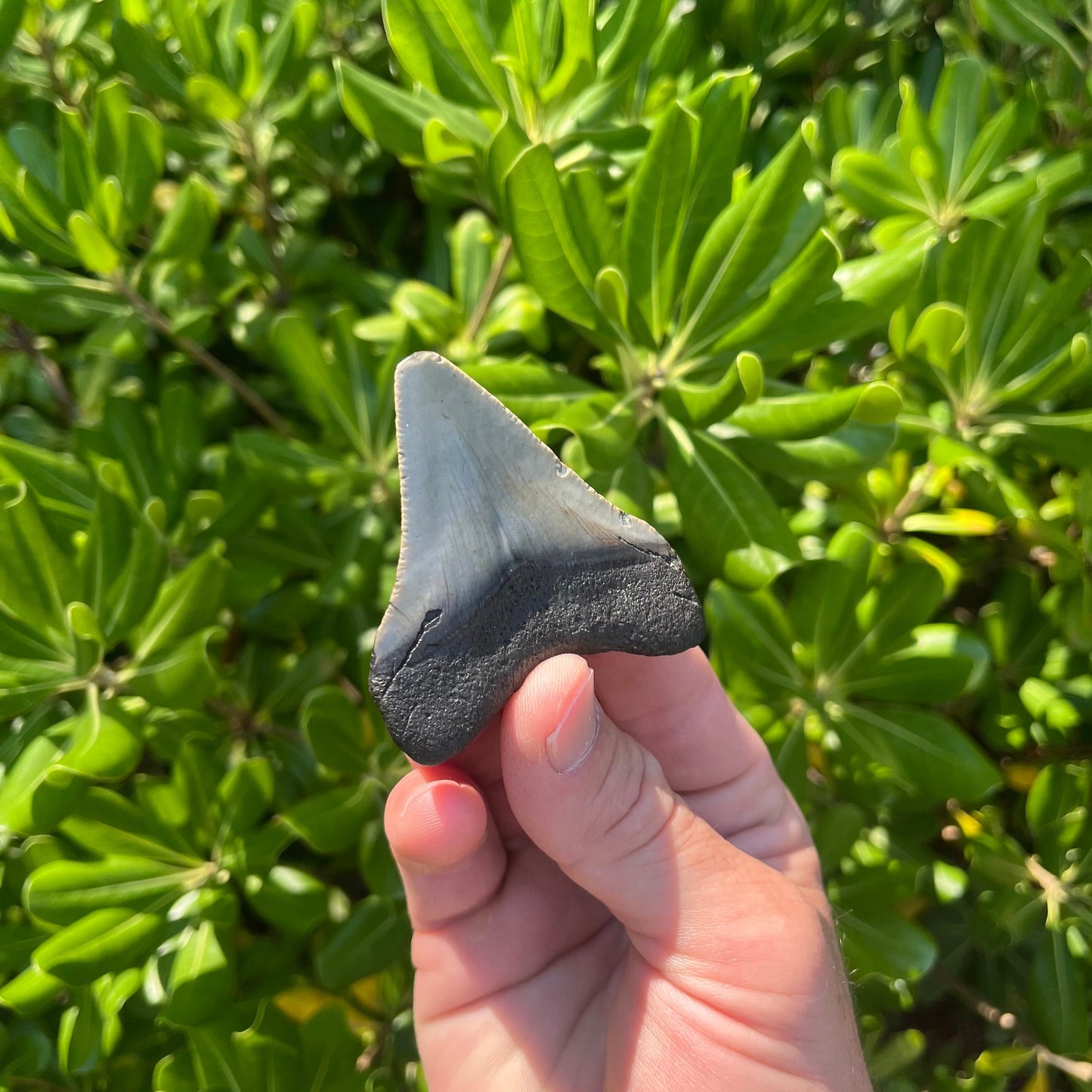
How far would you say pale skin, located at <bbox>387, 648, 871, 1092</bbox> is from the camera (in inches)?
48.3

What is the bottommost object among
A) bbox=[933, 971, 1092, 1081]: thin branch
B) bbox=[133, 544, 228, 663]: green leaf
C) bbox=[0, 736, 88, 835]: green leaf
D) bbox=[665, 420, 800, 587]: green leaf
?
bbox=[933, 971, 1092, 1081]: thin branch

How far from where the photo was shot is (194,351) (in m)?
2.07

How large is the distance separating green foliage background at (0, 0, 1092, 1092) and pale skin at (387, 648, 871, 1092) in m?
0.32

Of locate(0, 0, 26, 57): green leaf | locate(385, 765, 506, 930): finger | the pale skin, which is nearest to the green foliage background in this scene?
locate(0, 0, 26, 57): green leaf

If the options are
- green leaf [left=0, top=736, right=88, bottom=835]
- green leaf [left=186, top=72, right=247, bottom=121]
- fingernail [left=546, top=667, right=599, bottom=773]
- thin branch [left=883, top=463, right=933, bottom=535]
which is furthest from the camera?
thin branch [left=883, top=463, right=933, bottom=535]

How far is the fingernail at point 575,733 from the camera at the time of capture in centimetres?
114

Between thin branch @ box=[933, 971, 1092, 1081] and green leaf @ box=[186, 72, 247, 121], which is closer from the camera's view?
green leaf @ box=[186, 72, 247, 121]

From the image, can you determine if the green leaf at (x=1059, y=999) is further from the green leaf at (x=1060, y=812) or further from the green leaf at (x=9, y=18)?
the green leaf at (x=9, y=18)

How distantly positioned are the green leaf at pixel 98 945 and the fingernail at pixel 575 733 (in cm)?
109

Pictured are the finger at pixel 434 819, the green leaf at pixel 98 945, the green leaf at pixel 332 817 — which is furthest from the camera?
the green leaf at pixel 332 817

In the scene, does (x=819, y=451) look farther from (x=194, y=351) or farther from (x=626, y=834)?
(x=194, y=351)

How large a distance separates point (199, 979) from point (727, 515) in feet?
4.74

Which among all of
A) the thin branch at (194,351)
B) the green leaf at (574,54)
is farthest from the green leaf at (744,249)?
the thin branch at (194,351)

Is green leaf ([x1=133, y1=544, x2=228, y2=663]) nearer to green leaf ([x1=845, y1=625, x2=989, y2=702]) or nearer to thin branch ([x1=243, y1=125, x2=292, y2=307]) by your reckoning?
thin branch ([x1=243, y1=125, x2=292, y2=307])
